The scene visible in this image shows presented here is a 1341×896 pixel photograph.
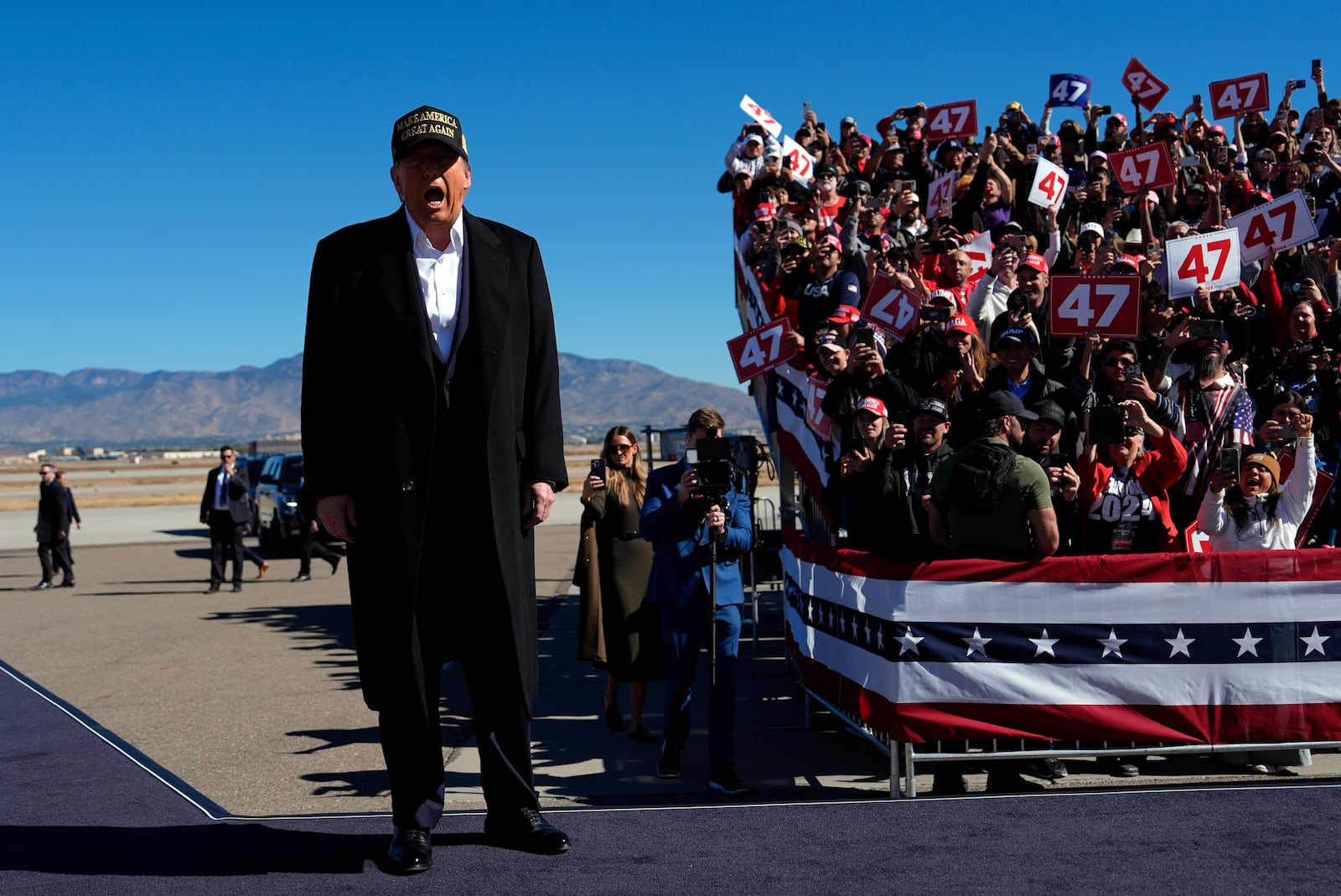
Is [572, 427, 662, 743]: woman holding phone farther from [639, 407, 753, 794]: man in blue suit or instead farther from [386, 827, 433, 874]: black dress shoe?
[386, 827, 433, 874]: black dress shoe

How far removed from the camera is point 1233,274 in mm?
8586

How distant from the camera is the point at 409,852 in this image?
166 inches

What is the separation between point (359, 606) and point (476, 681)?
46 centimetres

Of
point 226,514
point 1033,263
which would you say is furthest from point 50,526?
point 1033,263

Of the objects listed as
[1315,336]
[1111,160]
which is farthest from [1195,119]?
[1315,336]

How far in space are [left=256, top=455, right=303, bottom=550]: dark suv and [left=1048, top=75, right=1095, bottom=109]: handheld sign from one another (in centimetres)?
1358

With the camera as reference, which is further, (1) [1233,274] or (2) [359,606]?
(1) [1233,274]

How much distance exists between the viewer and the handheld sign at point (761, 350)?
888cm

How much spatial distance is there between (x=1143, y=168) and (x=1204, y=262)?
329 cm

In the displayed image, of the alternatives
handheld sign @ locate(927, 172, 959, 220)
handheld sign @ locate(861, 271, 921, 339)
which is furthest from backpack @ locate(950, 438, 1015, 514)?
handheld sign @ locate(927, 172, 959, 220)

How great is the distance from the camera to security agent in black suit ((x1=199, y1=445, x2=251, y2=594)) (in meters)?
17.9

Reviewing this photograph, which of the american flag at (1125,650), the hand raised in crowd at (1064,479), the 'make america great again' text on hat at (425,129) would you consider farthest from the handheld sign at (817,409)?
the 'make america great again' text on hat at (425,129)

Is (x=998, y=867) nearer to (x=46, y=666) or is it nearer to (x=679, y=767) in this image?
(x=679, y=767)

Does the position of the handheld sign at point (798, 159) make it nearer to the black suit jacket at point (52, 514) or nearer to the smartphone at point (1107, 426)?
the smartphone at point (1107, 426)
